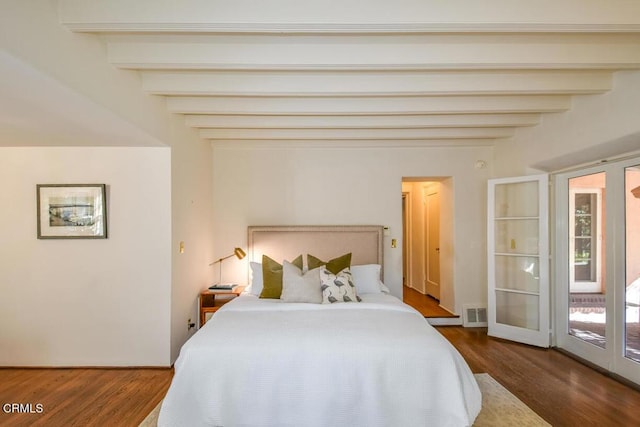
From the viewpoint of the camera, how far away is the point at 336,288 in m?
3.39

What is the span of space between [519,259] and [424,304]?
170 centimetres

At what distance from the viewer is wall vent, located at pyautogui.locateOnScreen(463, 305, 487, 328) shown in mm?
4559

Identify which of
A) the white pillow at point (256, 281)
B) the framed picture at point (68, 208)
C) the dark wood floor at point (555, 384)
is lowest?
the dark wood floor at point (555, 384)

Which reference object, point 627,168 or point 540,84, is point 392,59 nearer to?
point 540,84

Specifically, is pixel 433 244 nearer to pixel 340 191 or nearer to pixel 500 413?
pixel 340 191

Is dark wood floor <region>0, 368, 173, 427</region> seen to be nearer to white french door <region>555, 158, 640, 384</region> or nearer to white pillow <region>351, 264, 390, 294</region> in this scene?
white pillow <region>351, 264, 390, 294</region>

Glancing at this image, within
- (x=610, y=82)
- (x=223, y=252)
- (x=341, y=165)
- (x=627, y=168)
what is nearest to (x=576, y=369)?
(x=627, y=168)

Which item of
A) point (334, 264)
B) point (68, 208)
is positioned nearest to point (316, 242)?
point (334, 264)

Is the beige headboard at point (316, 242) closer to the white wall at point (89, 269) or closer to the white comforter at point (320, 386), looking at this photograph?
the white wall at point (89, 269)

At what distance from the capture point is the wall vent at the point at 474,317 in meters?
4.56

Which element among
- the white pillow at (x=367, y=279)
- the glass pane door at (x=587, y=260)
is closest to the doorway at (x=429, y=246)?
the white pillow at (x=367, y=279)

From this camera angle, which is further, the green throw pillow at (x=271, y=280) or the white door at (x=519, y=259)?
the white door at (x=519, y=259)

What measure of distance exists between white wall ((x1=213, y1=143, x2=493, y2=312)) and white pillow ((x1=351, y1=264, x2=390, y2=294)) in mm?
669

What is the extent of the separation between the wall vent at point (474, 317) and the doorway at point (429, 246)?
0.20 meters
